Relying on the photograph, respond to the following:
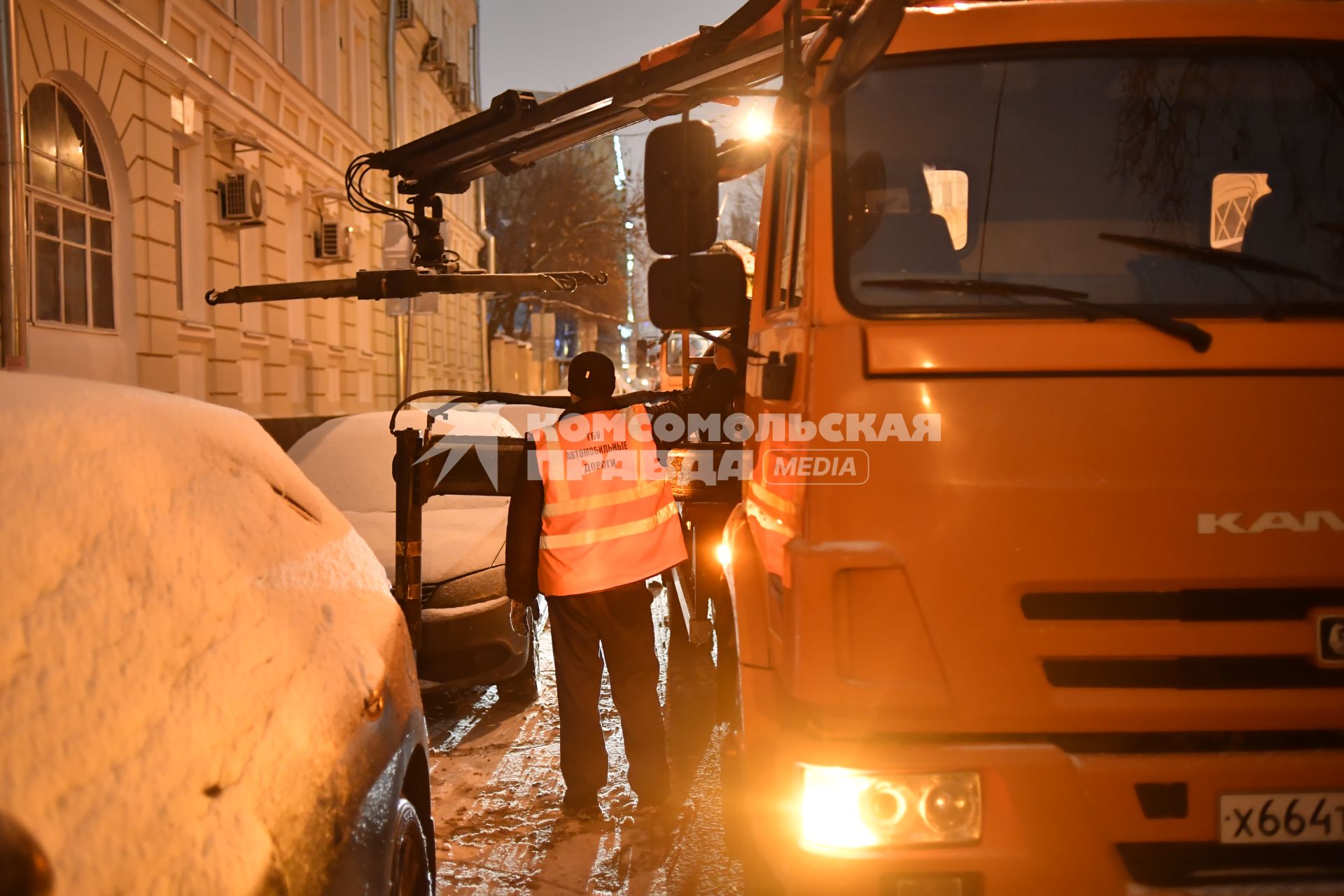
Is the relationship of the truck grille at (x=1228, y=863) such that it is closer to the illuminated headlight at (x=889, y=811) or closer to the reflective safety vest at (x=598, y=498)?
the illuminated headlight at (x=889, y=811)

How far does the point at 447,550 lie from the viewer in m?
5.57

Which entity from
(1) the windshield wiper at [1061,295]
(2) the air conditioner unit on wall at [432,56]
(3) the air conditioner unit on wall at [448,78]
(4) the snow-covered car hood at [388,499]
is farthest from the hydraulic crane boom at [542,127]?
(3) the air conditioner unit on wall at [448,78]

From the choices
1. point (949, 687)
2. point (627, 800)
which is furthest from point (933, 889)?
point (627, 800)

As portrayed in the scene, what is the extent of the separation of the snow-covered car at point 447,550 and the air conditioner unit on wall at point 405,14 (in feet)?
61.2

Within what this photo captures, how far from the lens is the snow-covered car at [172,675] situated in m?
1.53

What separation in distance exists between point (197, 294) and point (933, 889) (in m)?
12.9

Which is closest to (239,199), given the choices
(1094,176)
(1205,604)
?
(1094,176)

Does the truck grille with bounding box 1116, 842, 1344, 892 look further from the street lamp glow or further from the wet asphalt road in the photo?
the street lamp glow

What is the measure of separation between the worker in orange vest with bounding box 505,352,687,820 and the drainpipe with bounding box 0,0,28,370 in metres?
5.85

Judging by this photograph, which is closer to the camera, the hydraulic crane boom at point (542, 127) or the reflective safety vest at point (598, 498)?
the hydraulic crane boom at point (542, 127)

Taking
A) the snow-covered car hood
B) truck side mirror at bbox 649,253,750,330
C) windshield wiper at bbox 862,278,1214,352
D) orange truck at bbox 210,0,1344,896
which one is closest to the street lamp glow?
truck side mirror at bbox 649,253,750,330

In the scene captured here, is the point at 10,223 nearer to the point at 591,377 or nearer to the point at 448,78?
the point at 591,377

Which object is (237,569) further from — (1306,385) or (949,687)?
(1306,385)

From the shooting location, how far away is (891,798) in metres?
2.32
